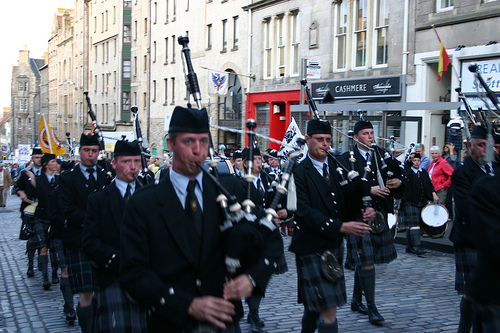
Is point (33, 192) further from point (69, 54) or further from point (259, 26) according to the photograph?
point (69, 54)

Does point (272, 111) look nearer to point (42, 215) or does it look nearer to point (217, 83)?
point (217, 83)

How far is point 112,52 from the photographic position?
54.1 metres

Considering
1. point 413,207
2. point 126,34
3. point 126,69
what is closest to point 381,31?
point 413,207

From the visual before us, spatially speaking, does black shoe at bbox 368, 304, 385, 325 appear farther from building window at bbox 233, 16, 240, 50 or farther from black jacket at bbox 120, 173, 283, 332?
building window at bbox 233, 16, 240, 50

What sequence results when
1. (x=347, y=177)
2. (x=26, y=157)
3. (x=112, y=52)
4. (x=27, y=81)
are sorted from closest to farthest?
(x=347, y=177) < (x=26, y=157) < (x=112, y=52) < (x=27, y=81)

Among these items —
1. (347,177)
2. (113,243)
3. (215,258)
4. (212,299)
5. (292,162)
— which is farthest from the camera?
(347,177)

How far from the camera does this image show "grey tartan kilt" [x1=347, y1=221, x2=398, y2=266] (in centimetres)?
670

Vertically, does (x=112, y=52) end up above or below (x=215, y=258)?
above

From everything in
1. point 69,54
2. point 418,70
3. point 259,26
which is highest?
point 69,54

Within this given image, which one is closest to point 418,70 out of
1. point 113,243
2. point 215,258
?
point 113,243

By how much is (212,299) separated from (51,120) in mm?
83998

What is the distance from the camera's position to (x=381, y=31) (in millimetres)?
20516

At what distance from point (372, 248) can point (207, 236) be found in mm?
4259

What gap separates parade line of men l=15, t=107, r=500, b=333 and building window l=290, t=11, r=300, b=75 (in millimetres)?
17085
